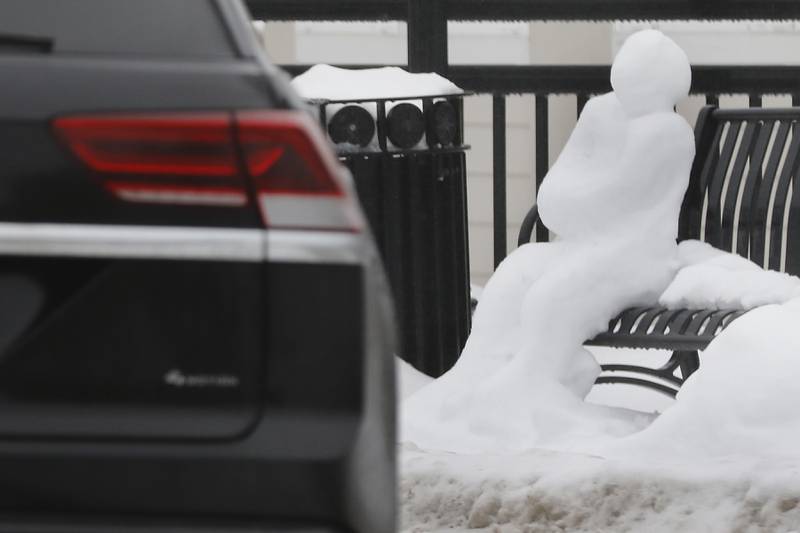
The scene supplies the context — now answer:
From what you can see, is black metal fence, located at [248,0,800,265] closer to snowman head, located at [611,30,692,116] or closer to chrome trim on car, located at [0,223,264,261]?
snowman head, located at [611,30,692,116]

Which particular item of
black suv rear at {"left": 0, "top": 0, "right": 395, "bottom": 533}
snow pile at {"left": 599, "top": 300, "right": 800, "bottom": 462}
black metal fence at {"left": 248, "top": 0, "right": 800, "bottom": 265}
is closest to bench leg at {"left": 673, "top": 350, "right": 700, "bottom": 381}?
black metal fence at {"left": 248, "top": 0, "right": 800, "bottom": 265}

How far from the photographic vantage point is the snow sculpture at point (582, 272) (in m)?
5.47

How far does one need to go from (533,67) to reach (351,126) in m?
1.12

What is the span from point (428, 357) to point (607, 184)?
3.41ft

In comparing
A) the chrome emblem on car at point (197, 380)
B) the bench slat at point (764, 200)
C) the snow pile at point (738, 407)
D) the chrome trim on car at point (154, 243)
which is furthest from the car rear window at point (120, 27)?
the bench slat at point (764, 200)

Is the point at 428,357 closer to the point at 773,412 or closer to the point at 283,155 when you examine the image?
the point at 773,412

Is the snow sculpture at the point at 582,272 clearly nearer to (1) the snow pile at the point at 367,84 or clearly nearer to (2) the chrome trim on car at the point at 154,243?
(1) the snow pile at the point at 367,84

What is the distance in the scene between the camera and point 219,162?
242 cm

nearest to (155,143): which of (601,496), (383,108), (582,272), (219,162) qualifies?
(219,162)

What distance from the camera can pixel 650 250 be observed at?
18.5 feet

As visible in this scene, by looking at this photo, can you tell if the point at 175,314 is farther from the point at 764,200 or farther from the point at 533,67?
the point at 533,67

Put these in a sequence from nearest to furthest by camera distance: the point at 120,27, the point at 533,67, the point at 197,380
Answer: the point at 197,380
the point at 120,27
the point at 533,67

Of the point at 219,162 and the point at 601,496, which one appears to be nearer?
the point at 219,162

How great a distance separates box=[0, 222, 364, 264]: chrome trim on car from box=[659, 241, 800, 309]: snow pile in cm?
331
